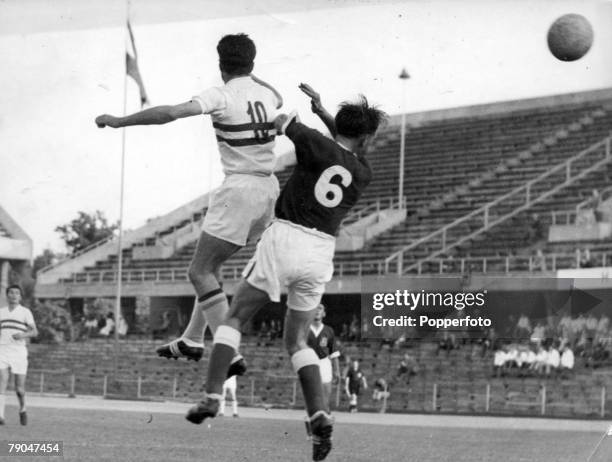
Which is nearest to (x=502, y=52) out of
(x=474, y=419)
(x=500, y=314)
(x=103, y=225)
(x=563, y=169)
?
(x=474, y=419)

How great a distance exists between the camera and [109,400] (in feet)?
83.2

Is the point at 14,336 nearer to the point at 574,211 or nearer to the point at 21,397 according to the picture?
the point at 21,397

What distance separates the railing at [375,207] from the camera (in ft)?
97.6

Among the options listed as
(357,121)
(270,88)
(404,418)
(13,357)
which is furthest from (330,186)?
(404,418)

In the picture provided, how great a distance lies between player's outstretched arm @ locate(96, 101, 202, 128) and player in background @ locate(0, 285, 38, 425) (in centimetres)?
758

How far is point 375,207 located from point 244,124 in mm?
22566

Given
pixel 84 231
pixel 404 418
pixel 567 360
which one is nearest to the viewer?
pixel 404 418

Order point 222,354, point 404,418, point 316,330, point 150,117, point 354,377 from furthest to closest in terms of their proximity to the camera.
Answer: point 354,377 → point 404,418 → point 316,330 → point 222,354 → point 150,117

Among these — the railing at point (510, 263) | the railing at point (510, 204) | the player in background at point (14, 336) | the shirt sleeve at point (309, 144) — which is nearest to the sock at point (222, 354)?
the shirt sleeve at point (309, 144)

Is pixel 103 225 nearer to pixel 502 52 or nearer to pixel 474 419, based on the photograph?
pixel 474 419

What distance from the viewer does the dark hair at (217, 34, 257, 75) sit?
7734 millimetres

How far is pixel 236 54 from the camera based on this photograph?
25.5 feet

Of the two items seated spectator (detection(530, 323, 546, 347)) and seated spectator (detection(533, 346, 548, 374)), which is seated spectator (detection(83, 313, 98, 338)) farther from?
seated spectator (detection(533, 346, 548, 374))

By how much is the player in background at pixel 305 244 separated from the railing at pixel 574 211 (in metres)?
19.0
